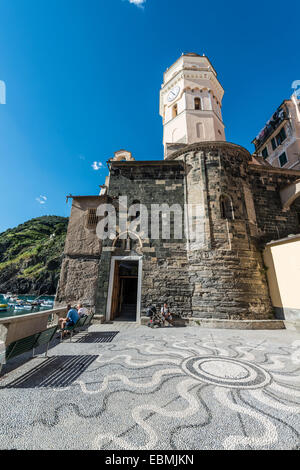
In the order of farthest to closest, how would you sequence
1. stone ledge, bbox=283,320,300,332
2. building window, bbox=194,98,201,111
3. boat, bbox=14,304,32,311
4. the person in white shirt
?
1. boat, bbox=14,304,32,311
2. building window, bbox=194,98,201,111
3. the person in white shirt
4. stone ledge, bbox=283,320,300,332

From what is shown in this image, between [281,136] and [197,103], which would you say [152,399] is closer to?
[197,103]

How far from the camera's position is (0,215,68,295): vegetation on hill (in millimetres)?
66688

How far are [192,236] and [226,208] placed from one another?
2.45 meters

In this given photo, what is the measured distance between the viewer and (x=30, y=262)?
72750mm

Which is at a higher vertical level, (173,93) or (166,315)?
(173,93)

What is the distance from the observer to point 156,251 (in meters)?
10.0

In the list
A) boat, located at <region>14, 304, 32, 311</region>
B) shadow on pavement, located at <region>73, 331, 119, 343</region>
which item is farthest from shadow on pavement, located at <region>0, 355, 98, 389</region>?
boat, located at <region>14, 304, 32, 311</region>

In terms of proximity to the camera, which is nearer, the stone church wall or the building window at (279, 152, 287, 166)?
the stone church wall

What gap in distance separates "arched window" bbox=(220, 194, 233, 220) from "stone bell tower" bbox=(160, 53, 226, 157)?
6.71 metres

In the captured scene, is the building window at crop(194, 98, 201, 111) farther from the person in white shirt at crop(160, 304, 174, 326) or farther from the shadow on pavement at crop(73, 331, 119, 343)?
the shadow on pavement at crop(73, 331, 119, 343)

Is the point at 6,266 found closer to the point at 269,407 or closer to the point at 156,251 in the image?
the point at 156,251

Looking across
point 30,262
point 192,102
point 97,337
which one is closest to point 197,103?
point 192,102
